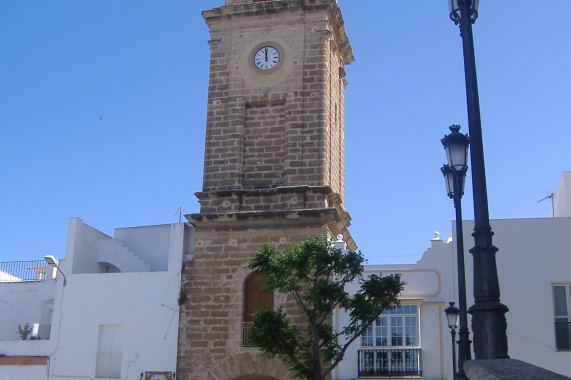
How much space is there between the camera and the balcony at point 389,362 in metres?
19.4

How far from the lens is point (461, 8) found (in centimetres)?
923

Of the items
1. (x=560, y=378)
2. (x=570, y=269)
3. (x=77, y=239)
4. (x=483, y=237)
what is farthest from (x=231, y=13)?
(x=560, y=378)

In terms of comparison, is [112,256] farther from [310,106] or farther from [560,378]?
[560,378]

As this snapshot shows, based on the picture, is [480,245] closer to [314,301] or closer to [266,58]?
[314,301]

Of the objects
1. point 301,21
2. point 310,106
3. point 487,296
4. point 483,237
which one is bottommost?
point 487,296

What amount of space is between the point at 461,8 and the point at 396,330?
Answer: 12282mm

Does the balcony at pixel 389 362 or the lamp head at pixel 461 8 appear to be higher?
the lamp head at pixel 461 8

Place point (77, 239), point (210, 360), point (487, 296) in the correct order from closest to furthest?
point (487, 296), point (210, 360), point (77, 239)

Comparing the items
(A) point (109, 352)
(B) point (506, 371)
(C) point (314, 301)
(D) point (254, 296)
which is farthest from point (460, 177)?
(A) point (109, 352)

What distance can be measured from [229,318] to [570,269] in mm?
9048

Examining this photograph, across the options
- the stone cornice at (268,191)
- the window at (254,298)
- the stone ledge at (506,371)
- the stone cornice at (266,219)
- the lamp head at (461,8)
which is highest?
the stone cornice at (268,191)

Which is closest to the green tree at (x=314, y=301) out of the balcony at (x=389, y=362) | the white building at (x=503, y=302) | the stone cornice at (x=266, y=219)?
the stone cornice at (x=266, y=219)

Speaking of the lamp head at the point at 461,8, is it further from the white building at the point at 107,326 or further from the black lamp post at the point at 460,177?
the white building at the point at 107,326

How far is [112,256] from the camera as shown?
2392cm
